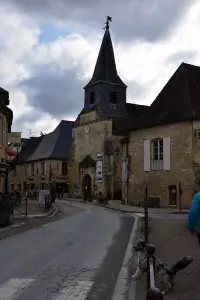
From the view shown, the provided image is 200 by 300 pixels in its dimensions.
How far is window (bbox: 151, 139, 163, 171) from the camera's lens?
35.2 metres

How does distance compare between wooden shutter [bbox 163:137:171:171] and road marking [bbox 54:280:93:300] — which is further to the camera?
wooden shutter [bbox 163:137:171:171]

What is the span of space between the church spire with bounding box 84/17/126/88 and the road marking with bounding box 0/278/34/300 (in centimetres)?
4813

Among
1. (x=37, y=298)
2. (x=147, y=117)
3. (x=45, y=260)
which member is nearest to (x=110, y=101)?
(x=147, y=117)

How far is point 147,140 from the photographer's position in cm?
3619

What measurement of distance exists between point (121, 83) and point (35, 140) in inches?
879

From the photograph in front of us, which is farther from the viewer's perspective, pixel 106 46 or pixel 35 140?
pixel 35 140

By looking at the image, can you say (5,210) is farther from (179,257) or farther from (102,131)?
(102,131)

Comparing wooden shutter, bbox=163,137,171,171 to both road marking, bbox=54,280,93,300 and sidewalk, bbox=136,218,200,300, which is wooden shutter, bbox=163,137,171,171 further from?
road marking, bbox=54,280,93,300

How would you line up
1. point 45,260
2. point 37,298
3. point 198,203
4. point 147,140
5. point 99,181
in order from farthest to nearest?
point 99,181
point 147,140
point 45,260
point 198,203
point 37,298

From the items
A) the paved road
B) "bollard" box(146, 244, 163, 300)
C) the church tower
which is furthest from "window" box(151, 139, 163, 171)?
"bollard" box(146, 244, 163, 300)

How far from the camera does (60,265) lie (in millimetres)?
9062

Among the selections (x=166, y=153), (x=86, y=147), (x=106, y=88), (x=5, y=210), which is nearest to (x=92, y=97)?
(x=106, y=88)

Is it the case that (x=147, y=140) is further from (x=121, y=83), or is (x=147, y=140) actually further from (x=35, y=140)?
(x=35, y=140)

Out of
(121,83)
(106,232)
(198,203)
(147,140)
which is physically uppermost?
(121,83)
